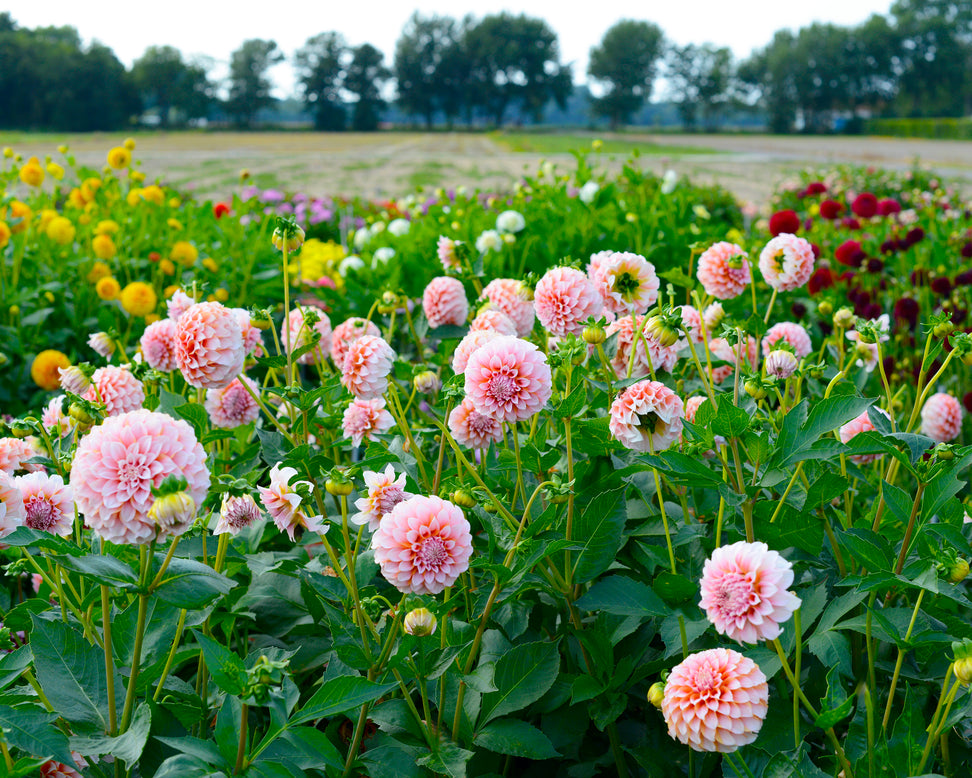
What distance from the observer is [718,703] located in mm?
828

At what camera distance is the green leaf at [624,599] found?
3.41 ft

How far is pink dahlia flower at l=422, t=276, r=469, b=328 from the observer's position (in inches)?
64.9

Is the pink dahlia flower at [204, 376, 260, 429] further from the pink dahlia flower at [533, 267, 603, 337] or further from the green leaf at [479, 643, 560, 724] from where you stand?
the green leaf at [479, 643, 560, 724]

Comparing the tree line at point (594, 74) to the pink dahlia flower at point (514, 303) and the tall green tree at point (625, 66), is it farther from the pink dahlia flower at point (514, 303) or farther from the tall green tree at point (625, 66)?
the pink dahlia flower at point (514, 303)

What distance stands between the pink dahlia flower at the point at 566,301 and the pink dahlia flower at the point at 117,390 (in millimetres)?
719

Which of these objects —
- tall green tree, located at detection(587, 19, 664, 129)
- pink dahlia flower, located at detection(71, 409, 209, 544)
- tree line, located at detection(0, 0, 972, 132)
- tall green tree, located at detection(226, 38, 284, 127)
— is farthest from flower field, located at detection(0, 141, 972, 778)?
tall green tree, located at detection(587, 19, 664, 129)

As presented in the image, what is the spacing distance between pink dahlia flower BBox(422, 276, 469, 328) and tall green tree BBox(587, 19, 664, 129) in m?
68.2

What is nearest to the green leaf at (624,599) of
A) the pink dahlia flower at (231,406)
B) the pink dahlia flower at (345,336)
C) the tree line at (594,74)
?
the pink dahlia flower at (345,336)

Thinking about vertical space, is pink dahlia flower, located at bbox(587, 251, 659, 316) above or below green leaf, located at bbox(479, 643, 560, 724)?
above

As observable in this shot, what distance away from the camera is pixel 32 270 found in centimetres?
344

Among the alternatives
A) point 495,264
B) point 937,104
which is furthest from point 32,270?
point 937,104

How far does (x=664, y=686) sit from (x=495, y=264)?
2159mm

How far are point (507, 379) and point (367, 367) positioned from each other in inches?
11.2

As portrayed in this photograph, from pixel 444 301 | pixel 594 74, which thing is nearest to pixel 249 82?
pixel 594 74
